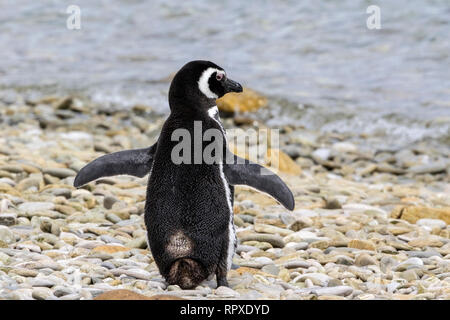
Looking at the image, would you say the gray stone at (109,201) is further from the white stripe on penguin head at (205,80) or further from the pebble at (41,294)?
the pebble at (41,294)

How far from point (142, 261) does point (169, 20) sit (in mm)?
13108

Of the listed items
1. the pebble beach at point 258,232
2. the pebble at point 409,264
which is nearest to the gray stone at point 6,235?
the pebble beach at point 258,232

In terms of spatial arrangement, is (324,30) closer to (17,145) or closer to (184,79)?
(17,145)

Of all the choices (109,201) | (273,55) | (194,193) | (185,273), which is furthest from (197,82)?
(273,55)

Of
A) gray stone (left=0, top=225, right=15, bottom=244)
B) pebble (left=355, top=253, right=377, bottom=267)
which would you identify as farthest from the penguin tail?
gray stone (left=0, top=225, right=15, bottom=244)

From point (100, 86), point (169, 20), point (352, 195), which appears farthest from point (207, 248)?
point (169, 20)

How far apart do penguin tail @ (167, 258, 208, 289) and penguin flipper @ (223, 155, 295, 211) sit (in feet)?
1.57

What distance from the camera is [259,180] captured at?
411 centimetres

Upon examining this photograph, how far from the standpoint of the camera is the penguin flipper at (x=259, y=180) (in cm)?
407

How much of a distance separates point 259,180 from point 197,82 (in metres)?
0.61
